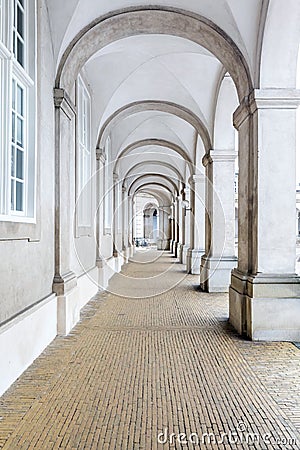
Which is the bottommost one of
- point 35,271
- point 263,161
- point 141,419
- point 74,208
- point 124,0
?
point 141,419

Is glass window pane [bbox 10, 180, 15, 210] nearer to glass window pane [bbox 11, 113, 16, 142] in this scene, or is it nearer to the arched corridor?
the arched corridor

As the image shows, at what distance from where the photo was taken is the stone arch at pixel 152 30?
24.0ft

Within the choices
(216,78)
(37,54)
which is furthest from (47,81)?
(216,78)

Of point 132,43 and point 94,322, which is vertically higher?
point 132,43

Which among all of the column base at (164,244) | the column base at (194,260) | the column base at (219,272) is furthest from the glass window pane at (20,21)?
the column base at (164,244)

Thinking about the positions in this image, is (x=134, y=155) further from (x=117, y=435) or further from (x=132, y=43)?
(x=117, y=435)

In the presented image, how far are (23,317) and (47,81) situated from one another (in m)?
3.48

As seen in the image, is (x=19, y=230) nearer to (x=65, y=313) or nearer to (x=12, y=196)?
→ (x=12, y=196)

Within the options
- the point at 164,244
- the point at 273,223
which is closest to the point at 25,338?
the point at 273,223

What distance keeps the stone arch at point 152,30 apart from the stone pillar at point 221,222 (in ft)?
13.5

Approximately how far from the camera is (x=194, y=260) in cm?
1689

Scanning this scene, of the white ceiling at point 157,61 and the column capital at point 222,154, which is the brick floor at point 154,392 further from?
the column capital at point 222,154

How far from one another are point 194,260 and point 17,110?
12.2 m

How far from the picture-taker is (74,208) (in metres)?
9.00
